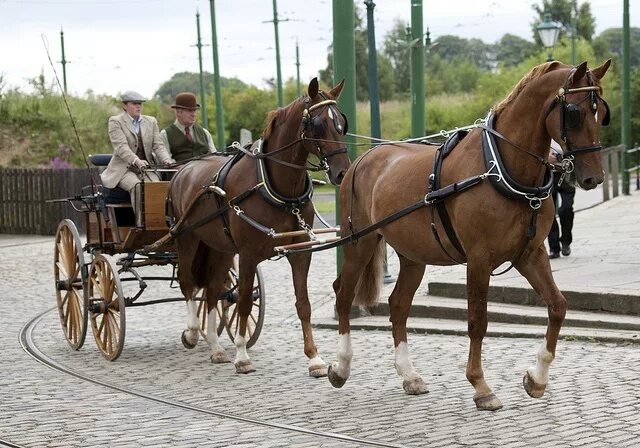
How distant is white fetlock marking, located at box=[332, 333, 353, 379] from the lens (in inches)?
352

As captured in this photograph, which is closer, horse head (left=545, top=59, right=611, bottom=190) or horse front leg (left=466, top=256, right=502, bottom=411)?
horse head (left=545, top=59, right=611, bottom=190)

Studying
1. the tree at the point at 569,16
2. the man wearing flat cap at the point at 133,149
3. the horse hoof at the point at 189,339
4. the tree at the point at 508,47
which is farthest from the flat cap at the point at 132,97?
the tree at the point at 508,47

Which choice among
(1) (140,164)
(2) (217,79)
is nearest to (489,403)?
(1) (140,164)

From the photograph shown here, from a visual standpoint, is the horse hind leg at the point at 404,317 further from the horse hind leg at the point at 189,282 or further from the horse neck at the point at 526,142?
the horse hind leg at the point at 189,282

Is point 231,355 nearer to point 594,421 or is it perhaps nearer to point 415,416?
point 415,416

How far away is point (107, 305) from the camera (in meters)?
11.1

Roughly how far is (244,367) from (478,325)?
8.64 feet

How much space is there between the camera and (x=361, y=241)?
916 centimetres

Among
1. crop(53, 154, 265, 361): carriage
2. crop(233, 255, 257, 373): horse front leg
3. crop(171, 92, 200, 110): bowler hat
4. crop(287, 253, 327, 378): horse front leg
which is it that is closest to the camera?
crop(287, 253, 327, 378): horse front leg

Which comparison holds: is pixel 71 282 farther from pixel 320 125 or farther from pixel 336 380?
pixel 336 380

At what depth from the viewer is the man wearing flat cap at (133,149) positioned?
38.0 ft

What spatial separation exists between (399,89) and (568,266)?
306ft

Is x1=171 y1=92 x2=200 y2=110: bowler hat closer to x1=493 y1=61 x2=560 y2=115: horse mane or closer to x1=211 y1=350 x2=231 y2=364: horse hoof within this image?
x1=211 y1=350 x2=231 y2=364: horse hoof

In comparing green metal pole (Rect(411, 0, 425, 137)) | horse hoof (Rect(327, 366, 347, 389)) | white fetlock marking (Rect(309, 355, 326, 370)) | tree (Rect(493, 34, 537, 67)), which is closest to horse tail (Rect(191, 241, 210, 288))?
white fetlock marking (Rect(309, 355, 326, 370))
